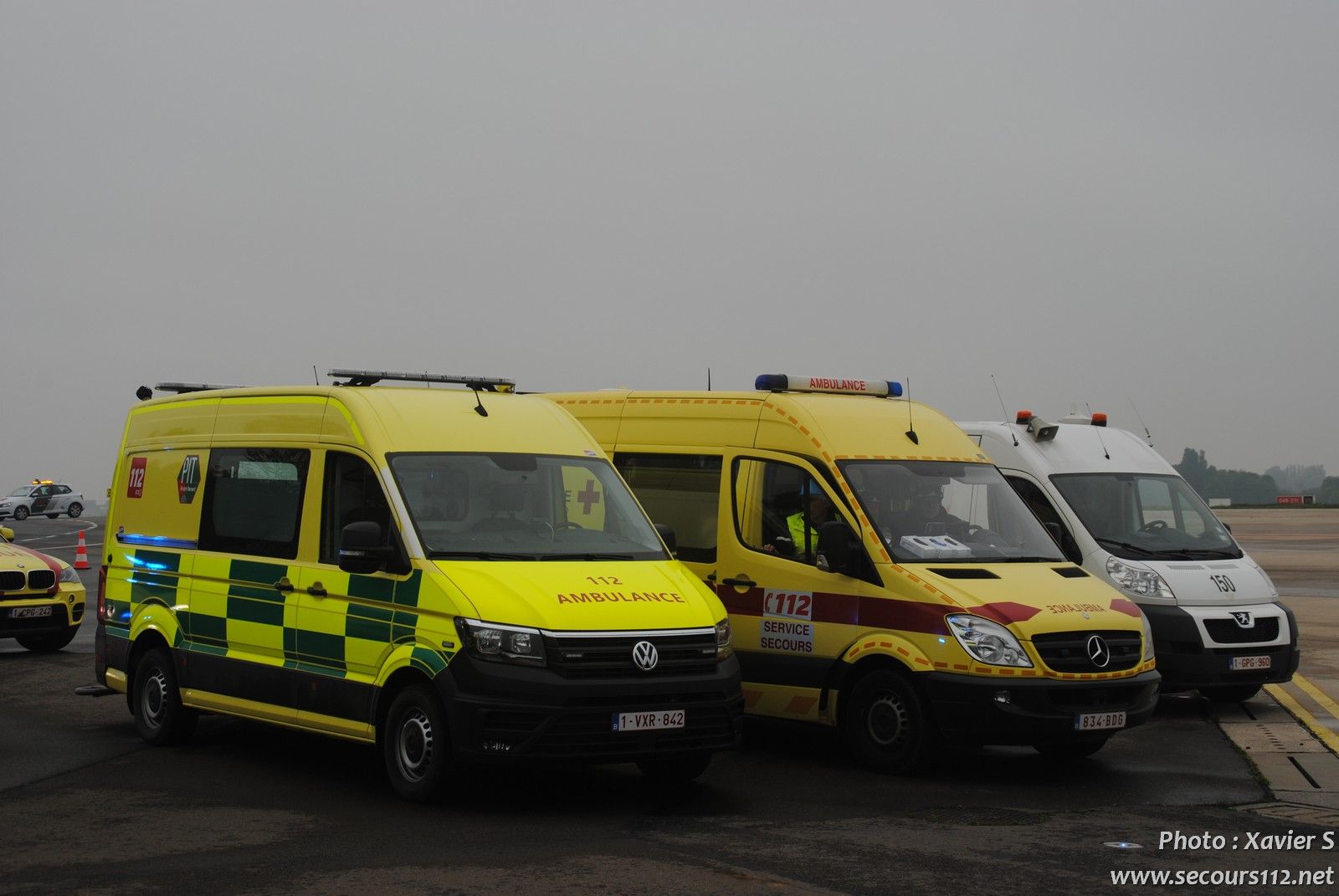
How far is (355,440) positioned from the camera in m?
10.0

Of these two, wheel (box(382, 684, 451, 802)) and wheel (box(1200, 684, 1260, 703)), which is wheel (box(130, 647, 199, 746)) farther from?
wheel (box(1200, 684, 1260, 703))

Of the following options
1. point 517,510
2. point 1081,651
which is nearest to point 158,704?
point 517,510

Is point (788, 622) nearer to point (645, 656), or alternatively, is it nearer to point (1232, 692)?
point (645, 656)

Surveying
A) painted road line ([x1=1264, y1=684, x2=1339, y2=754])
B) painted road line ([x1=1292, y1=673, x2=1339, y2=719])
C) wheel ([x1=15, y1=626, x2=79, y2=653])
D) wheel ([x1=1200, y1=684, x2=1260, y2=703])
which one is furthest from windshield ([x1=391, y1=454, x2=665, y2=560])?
wheel ([x1=15, y1=626, x2=79, y2=653])

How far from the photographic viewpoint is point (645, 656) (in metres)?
9.02

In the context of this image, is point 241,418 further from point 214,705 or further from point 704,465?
point 704,465

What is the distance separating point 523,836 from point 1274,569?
93.3ft

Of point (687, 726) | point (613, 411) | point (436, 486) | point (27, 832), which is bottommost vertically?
point (27, 832)

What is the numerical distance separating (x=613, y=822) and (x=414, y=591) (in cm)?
165

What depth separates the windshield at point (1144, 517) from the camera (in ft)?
45.2

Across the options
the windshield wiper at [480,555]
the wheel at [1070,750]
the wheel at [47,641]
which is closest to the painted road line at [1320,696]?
the wheel at [1070,750]

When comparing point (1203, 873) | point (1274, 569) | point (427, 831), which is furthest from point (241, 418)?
point (1274, 569)

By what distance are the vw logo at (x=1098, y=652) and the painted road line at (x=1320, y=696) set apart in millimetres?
3810

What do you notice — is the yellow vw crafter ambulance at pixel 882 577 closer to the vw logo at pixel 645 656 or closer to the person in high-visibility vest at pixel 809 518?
the person in high-visibility vest at pixel 809 518
